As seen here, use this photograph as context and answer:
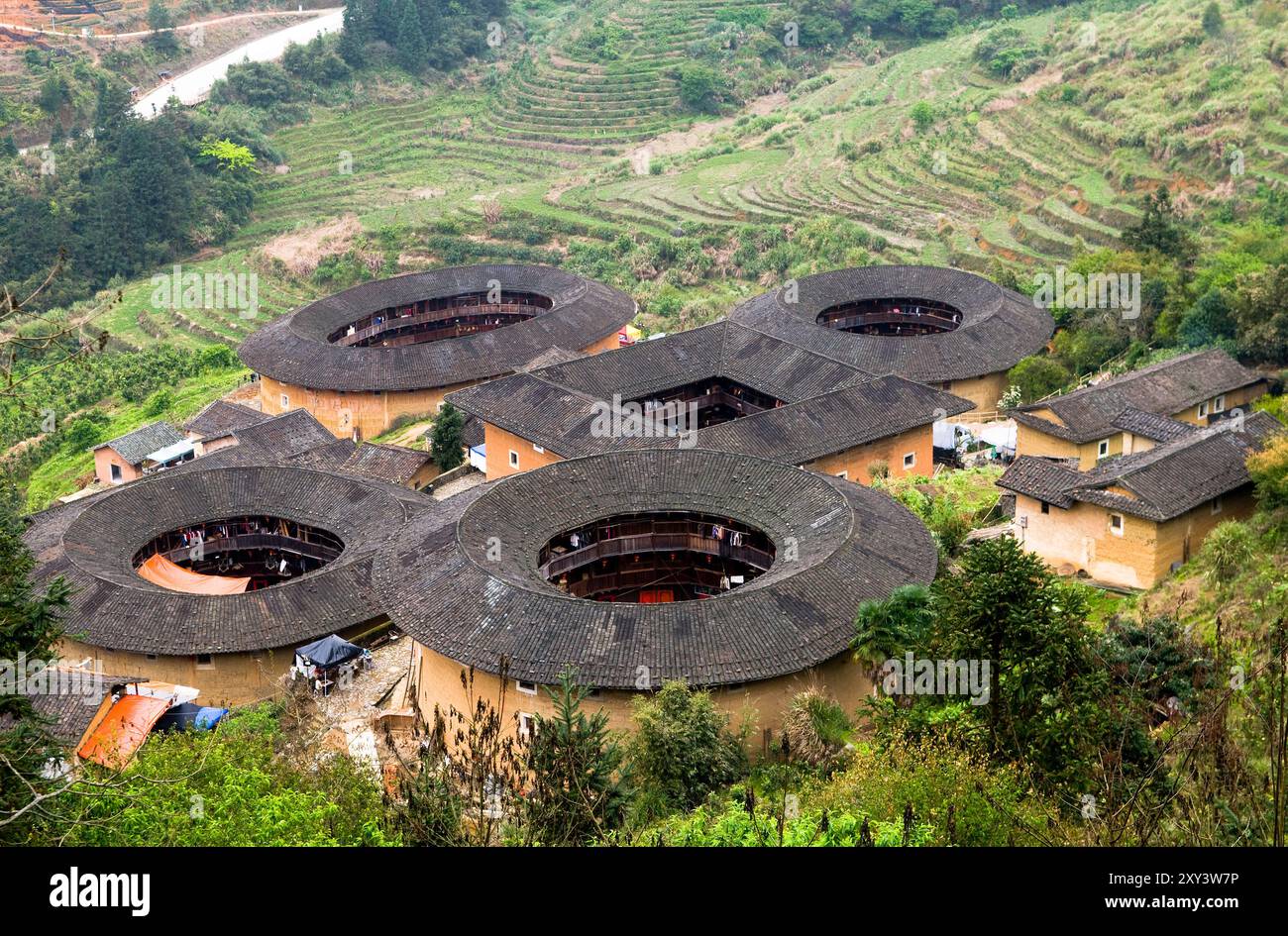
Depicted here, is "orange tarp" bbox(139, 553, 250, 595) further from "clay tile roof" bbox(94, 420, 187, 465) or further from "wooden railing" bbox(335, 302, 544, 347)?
"wooden railing" bbox(335, 302, 544, 347)

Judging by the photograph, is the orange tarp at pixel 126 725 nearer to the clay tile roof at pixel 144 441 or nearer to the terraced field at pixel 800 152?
the clay tile roof at pixel 144 441

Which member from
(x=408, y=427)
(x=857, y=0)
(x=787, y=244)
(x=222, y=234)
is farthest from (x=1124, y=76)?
(x=222, y=234)

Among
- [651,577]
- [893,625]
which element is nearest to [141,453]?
[651,577]

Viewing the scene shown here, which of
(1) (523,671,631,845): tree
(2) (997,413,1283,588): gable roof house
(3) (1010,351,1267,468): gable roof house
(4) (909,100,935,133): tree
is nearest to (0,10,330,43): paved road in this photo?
(4) (909,100,935,133): tree

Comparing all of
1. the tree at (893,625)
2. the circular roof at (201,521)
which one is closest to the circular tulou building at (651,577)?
the tree at (893,625)

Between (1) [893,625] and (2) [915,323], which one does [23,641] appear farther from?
(2) [915,323]
